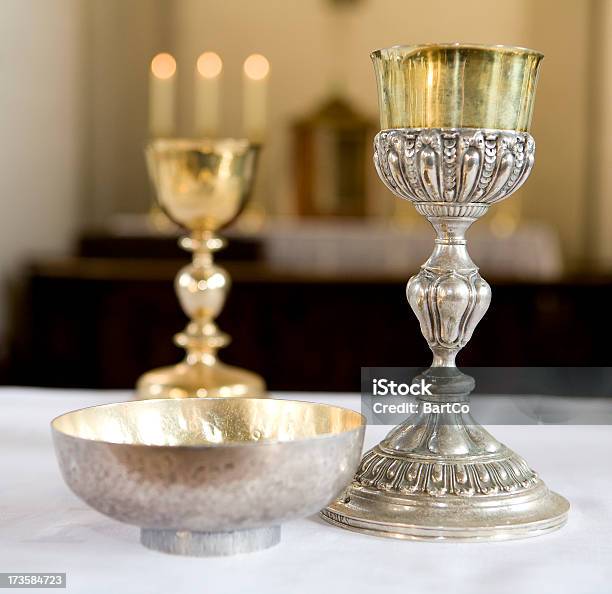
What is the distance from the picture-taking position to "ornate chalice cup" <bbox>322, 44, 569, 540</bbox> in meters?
0.79

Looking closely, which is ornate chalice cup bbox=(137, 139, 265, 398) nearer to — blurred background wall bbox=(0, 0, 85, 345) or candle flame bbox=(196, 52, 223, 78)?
blurred background wall bbox=(0, 0, 85, 345)

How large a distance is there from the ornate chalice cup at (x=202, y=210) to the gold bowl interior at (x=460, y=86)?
0.63m

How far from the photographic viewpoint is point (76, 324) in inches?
165

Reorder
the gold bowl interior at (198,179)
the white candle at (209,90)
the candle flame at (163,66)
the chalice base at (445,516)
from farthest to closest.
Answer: the white candle at (209,90) < the candle flame at (163,66) < the gold bowl interior at (198,179) < the chalice base at (445,516)

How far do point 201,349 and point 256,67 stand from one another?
5940 mm

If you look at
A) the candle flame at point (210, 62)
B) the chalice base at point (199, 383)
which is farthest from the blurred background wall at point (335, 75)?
the chalice base at point (199, 383)

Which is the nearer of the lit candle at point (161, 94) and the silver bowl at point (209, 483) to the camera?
the silver bowl at point (209, 483)

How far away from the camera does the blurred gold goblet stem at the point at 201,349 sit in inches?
53.4

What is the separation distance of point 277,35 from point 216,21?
453mm

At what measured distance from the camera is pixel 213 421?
848 millimetres

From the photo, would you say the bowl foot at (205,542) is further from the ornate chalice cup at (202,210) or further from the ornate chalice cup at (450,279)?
the ornate chalice cup at (202,210)

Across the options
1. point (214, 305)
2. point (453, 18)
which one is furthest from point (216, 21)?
point (214, 305)

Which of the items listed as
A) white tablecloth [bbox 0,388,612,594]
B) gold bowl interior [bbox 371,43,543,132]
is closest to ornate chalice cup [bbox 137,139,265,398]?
white tablecloth [bbox 0,388,612,594]

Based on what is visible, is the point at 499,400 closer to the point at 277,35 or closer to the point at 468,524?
the point at 468,524
